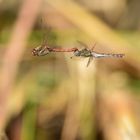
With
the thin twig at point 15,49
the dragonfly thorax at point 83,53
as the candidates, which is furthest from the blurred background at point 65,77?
the dragonfly thorax at point 83,53

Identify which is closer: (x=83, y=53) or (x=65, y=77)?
(x=83, y=53)

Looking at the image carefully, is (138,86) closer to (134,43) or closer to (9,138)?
(134,43)

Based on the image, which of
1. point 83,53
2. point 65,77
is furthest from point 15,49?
point 83,53

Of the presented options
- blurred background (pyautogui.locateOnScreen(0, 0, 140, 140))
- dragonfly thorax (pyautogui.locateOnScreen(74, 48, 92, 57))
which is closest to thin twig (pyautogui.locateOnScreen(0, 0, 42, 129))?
blurred background (pyautogui.locateOnScreen(0, 0, 140, 140))

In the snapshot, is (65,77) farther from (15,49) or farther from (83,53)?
(83,53)

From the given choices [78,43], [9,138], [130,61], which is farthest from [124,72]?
[9,138]

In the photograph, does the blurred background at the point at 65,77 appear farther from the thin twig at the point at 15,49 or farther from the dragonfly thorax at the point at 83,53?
the dragonfly thorax at the point at 83,53

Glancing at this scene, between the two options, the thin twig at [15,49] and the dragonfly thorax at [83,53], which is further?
the thin twig at [15,49]

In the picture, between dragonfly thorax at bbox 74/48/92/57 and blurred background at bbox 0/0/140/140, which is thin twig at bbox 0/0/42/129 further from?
dragonfly thorax at bbox 74/48/92/57
